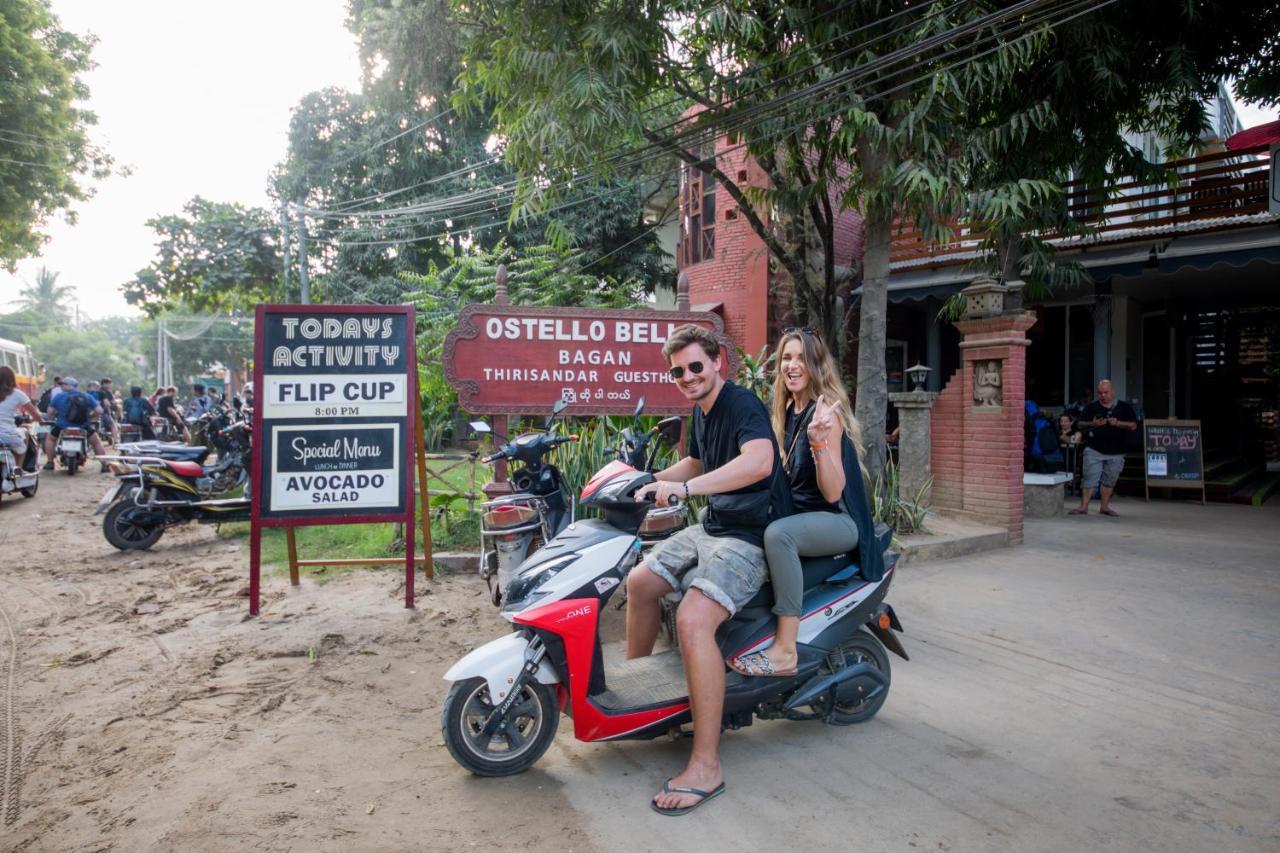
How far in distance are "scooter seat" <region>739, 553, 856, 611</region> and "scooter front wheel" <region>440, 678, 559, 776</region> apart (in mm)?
923

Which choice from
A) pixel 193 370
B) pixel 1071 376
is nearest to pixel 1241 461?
pixel 1071 376

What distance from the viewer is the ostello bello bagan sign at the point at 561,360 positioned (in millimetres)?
6906

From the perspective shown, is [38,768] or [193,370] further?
[193,370]

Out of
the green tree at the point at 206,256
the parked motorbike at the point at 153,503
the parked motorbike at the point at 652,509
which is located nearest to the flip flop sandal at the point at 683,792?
the parked motorbike at the point at 652,509

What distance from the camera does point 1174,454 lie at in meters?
12.3

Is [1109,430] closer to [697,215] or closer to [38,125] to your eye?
[697,215]

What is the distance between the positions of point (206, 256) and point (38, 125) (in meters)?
5.26

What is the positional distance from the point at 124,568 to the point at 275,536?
4.79ft

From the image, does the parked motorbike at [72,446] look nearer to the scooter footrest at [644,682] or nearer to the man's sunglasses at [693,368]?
the scooter footrest at [644,682]

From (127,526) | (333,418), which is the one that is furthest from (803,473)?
(127,526)

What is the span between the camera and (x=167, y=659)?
480cm

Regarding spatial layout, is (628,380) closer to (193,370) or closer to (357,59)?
(357,59)

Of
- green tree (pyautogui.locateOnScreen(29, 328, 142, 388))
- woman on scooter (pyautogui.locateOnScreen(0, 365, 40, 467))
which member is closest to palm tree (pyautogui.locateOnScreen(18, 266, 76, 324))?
green tree (pyautogui.locateOnScreen(29, 328, 142, 388))

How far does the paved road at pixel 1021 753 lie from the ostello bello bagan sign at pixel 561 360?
2947 mm
